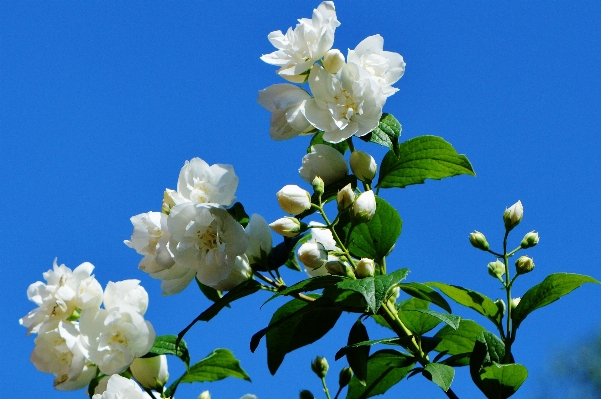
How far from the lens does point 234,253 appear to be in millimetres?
1201

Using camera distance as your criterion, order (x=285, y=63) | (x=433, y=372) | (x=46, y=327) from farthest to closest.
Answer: (x=46, y=327) < (x=285, y=63) < (x=433, y=372)

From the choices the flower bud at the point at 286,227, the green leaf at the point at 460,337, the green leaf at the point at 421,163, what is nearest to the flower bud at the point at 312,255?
the flower bud at the point at 286,227

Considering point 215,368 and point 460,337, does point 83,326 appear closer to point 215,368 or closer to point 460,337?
point 215,368

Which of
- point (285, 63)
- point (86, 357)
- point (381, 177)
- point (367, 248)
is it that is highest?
point (285, 63)

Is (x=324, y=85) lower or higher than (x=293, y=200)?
higher

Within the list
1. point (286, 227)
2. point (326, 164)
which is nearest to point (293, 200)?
→ point (286, 227)

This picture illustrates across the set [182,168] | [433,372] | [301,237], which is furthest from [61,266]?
[433,372]

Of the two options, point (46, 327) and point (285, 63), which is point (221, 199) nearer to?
point (285, 63)

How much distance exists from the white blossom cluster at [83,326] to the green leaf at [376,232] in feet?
1.45

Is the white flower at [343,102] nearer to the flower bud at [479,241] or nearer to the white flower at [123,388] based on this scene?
the flower bud at [479,241]

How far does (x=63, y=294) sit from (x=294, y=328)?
0.48 m

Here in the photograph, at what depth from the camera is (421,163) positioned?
4.40 feet

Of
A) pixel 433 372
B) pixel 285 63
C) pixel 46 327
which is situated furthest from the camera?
pixel 46 327

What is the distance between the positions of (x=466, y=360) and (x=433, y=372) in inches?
8.2
